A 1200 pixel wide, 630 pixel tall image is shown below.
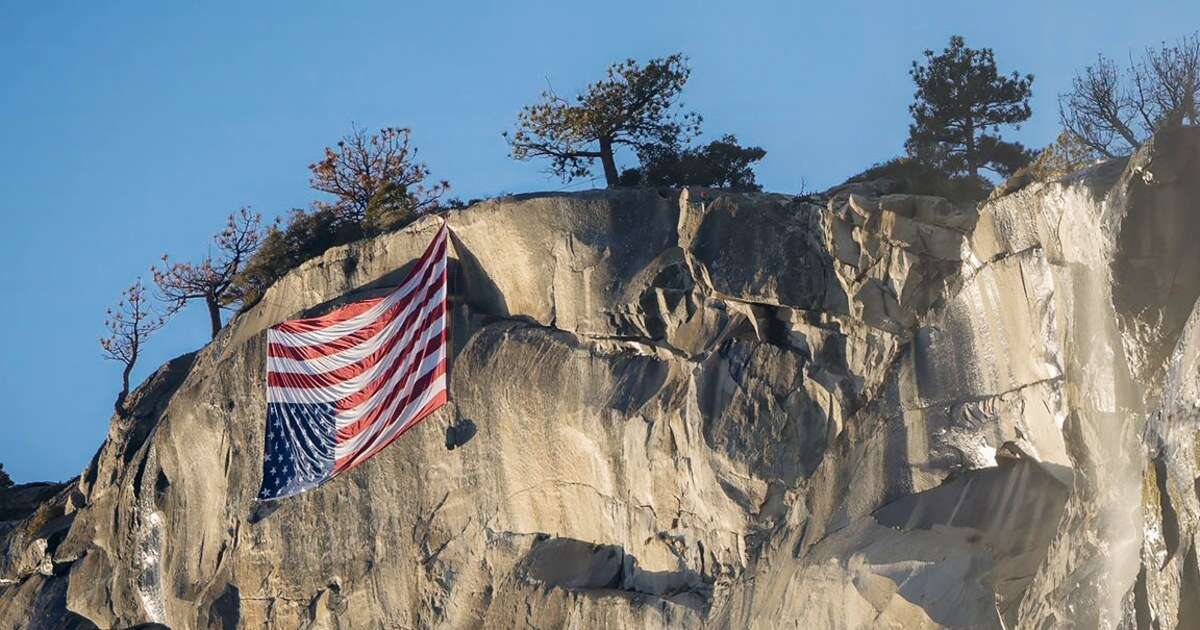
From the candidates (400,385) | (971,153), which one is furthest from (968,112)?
(400,385)

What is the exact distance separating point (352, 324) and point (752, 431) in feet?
39.6

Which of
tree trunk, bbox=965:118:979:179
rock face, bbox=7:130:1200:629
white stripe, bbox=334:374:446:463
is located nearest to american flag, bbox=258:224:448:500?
white stripe, bbox=334:374:446:463

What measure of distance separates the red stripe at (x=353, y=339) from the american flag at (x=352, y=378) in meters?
0.02

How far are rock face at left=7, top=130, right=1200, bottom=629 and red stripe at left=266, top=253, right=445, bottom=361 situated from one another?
0.71 metres

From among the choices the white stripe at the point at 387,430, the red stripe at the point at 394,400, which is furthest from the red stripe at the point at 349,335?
the white stripe at the point at 387,430

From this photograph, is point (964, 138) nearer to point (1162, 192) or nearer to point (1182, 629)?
point (1162, 192)

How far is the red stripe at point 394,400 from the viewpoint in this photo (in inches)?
1494

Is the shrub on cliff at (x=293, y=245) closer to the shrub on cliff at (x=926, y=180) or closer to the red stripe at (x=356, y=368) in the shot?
the red stripe at (x=356, y=368)

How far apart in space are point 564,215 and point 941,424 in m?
10.1

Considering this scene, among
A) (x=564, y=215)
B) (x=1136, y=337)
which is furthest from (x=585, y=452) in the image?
(x=1136, y=337)

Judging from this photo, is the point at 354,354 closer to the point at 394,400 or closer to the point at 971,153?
the point at 394,400

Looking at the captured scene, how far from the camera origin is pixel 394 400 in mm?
38969

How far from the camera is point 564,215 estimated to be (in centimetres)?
3616

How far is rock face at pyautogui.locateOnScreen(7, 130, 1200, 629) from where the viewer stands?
25.0 metres
